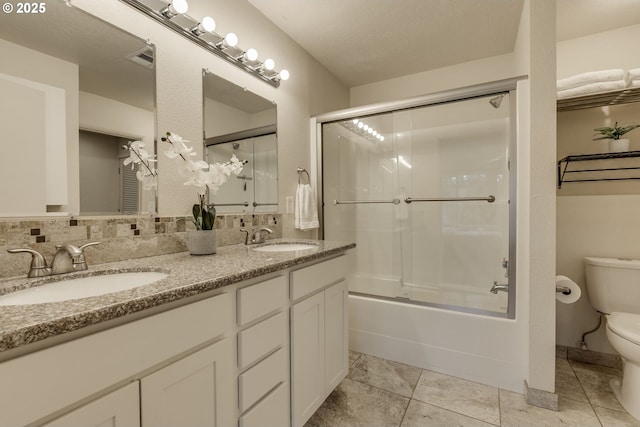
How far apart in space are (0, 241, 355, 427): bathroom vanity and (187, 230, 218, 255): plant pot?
0.05 metres

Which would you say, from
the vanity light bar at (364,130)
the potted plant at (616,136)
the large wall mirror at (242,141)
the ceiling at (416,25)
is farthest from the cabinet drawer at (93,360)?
the potted plant at (616,136)

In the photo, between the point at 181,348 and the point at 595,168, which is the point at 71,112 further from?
the point at 595,168

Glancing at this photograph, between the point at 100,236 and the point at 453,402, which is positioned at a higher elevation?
the point at 100,236

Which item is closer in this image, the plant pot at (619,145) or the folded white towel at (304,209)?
the plant pot at (619,145)

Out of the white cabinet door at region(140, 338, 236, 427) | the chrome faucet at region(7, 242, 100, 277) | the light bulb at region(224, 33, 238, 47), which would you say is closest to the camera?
the white cabinet door at region(140, 338, 236, 427)

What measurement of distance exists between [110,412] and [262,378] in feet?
1.64

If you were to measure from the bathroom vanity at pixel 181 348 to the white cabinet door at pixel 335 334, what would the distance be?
0.9 inches

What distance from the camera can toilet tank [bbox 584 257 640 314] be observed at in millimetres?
1743

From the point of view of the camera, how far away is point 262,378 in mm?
1011

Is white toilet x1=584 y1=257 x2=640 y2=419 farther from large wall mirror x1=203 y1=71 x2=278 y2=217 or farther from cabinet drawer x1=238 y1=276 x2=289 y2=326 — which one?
large wall mirror x1=203 y1=71 x2=278 y2=217

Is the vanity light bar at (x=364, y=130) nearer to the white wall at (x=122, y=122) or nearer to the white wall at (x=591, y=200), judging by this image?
the white wall at (x=591, y=200)

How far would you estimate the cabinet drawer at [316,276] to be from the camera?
120cm

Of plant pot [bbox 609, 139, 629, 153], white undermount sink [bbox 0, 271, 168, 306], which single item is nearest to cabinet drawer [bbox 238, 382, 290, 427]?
white undermount sink [bbox 0, 271, 168, 306]

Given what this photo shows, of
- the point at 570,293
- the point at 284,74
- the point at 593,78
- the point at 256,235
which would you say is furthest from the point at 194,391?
the point at 593,78
